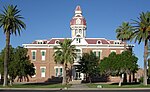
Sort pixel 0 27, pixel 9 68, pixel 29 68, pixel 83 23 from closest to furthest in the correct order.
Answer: pixel 0 27, pixel 9 68, pixel 29 68, pixel 83 23

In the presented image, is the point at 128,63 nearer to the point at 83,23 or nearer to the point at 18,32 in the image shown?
the point at 18,32

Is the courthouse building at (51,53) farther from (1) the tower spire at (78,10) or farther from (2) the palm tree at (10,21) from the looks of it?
(2) the palm tree at (10,21)

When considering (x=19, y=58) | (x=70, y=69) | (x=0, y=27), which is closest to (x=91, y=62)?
(x=70, y=69)

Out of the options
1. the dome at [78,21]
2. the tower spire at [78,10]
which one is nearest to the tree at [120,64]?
the dome at [78,21]

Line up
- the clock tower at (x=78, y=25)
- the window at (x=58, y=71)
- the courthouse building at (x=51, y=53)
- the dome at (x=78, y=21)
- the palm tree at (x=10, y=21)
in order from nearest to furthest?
the palm tree at (x=10, y=21) < the courthouse building at (x=51, y=53) < the window at (x=58, y=71) < the clock tower at (x=78, y=25) < the dome at (x=78, y=21)

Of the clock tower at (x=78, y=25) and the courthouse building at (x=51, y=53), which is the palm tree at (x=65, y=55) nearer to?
the courthouse building at (x=51, y=53)

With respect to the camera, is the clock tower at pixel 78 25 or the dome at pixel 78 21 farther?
the dome at pixel 78 21

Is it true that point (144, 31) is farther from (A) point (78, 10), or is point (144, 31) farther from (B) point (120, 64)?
(A) point (78, 10)

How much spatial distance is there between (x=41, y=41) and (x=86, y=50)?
1411cm

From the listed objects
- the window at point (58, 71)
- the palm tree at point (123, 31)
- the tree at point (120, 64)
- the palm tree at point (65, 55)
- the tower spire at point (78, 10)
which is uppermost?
the tower spire at point (78, 10)

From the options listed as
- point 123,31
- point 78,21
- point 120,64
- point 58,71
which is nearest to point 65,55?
point 120,64

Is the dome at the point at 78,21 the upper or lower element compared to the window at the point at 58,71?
upper

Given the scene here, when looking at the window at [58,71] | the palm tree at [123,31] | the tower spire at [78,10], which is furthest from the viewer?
the tower spire at [78,10]

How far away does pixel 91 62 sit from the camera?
82688 mm
